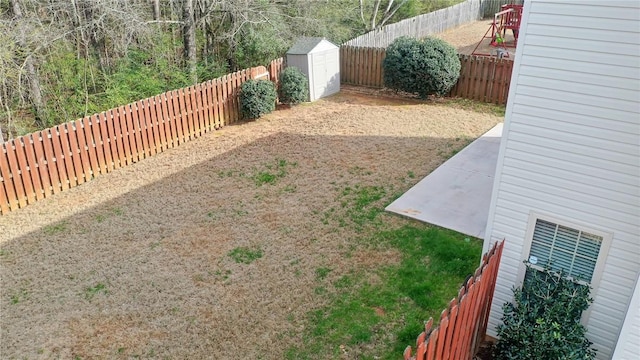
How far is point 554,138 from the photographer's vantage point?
459cm

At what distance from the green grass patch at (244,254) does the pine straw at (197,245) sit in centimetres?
11

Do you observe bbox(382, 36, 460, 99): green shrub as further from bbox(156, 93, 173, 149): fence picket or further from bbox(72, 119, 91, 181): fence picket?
bbox(72, 119, 91, 181): fence picket

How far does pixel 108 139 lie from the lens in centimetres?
991

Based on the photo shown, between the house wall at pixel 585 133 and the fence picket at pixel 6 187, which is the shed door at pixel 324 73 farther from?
the house wall at pixel 585 133

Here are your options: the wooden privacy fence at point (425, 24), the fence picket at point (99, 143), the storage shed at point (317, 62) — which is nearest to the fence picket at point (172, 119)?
the fence picket at point (99, 143)

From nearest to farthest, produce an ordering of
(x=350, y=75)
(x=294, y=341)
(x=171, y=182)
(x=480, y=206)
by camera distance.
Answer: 1. (x=294, y=341)
2. (x=480, y=206)
3. (x=171, y=182)
4. (x=350, y=75)

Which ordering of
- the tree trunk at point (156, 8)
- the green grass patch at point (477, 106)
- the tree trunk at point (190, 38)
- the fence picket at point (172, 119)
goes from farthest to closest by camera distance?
the green grass patch at point (477, 106)
the tree trunk at point (190, 38)
the tree trunk at point (156, 8)
the fence picket at point (172, 119)

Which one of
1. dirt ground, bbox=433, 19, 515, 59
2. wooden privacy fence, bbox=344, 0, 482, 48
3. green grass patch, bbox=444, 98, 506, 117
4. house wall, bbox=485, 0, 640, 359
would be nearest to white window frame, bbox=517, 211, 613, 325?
house wall, bbox=485, 0, 640, 359

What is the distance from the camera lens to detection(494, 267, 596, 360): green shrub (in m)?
4.50

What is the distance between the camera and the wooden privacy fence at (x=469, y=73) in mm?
13992

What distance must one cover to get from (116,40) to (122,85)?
1238 millimetres

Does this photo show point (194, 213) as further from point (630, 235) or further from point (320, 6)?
point (320, 6)

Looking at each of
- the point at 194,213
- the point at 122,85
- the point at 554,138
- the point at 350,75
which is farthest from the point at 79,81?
the point at 554,138

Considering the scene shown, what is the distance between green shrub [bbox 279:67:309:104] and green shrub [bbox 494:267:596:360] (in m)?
10.0
